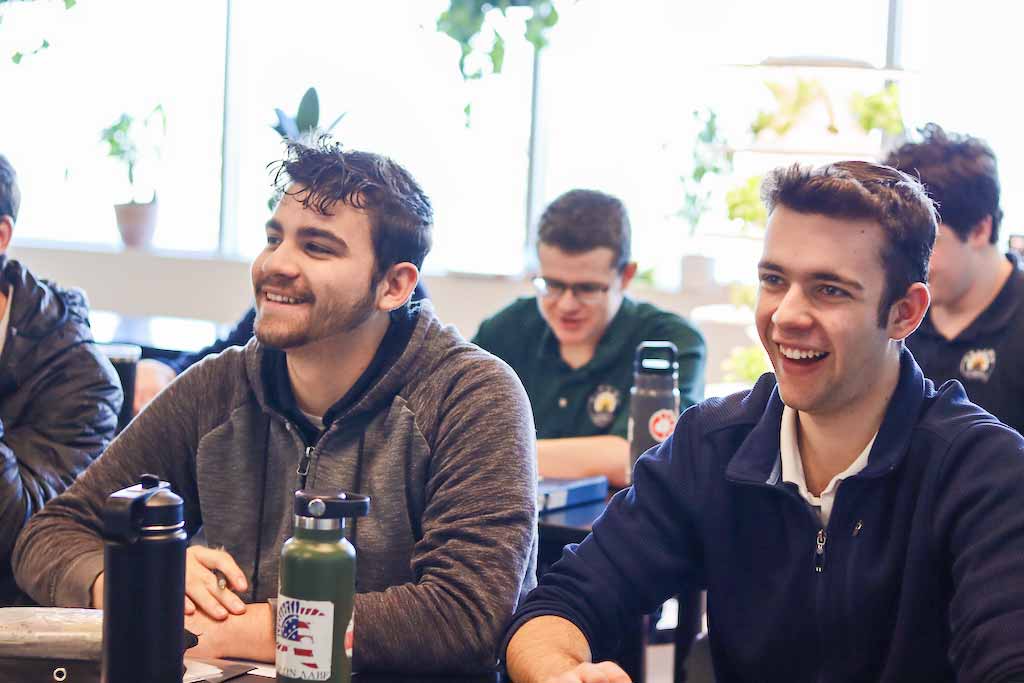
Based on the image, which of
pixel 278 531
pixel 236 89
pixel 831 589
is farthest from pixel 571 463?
pixel 236 89

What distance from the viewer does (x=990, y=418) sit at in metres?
1.62

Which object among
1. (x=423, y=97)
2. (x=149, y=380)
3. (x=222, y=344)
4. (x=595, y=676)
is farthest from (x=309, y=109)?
(x=423, y=97)

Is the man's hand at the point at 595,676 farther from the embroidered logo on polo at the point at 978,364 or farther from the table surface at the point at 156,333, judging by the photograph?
the table surface at the point at 156,333

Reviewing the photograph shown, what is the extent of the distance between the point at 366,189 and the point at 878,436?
0.83 metres

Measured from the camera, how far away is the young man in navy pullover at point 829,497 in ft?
5.20

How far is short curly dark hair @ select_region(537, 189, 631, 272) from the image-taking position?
3.23 meters

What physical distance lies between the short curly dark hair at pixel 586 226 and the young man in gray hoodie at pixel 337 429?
117 cm

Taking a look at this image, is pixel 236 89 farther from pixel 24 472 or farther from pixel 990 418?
pixel 990 418

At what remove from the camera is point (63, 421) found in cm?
228

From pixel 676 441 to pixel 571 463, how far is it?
1.16m

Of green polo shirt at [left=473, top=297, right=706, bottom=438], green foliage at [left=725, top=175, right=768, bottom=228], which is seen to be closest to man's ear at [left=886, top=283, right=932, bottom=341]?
green polo shirt at [left=473, top=297, right=706, bottom=438]

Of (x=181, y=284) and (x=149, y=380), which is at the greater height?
(x=181, y=284)

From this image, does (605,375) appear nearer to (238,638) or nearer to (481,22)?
(481,22)

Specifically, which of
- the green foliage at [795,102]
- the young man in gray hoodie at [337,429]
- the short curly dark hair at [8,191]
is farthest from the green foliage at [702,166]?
the young man in gray hoodie at [337,429]
